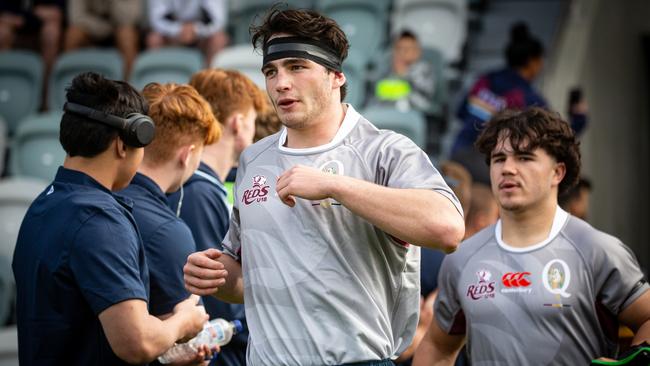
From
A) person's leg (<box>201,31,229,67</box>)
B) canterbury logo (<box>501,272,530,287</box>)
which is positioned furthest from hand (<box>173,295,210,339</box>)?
person's leg (<box>201,31,229,67</box>)

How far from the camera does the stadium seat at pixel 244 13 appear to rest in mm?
11843

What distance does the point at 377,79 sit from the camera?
1011 cm

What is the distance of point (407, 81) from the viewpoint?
9.79m

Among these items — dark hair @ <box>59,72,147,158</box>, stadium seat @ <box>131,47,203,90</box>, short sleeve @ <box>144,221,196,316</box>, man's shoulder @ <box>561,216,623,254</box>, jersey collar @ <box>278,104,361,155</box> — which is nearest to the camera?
jersey collar @ <box>278,104,361,155</box>

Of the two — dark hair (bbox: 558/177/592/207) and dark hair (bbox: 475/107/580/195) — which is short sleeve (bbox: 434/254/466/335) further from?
dark hair (bbox: 558/177/592/207)

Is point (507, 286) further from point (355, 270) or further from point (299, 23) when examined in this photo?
point (299, 23)

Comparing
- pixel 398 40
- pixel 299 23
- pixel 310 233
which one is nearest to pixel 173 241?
pixel 310 233

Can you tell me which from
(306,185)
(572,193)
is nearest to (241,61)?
(572,193)

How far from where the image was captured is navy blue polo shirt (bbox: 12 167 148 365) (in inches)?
131

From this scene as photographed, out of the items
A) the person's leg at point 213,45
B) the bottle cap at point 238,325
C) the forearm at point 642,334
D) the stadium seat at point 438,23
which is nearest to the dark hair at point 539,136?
the forearm at point 642,334

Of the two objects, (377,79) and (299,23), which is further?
(377,79)

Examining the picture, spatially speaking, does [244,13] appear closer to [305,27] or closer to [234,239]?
[234,239]

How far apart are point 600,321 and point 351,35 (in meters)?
7.44

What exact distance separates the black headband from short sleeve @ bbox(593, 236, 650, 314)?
4.64ft
